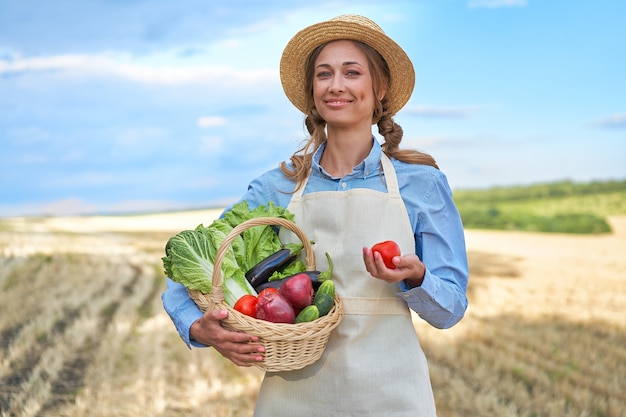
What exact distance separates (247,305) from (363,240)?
0.59 m

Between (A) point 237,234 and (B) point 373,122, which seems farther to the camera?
(B) point 373,122

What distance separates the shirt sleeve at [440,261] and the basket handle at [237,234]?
429mm

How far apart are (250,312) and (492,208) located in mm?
14788

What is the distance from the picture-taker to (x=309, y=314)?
2711 millimetres

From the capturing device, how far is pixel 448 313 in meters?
→ 2.98

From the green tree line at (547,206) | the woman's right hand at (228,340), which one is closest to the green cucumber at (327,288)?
the woman's right hand at (228,340)

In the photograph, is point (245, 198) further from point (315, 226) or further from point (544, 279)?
point (544, 279)

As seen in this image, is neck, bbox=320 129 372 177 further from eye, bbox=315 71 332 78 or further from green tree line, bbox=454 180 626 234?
green tree line, bbox=454 180 626 234

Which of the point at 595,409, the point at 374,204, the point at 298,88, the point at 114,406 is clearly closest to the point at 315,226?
the point at 374,204

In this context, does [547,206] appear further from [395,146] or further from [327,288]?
[327,288]

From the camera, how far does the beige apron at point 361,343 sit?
3006 mm

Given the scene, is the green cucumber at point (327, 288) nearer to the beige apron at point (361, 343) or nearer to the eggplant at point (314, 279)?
the eggplant at point (314, 279)

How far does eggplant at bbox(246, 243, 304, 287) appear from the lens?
10.1ft

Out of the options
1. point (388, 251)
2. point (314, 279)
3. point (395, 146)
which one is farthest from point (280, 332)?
point (395, 146)
